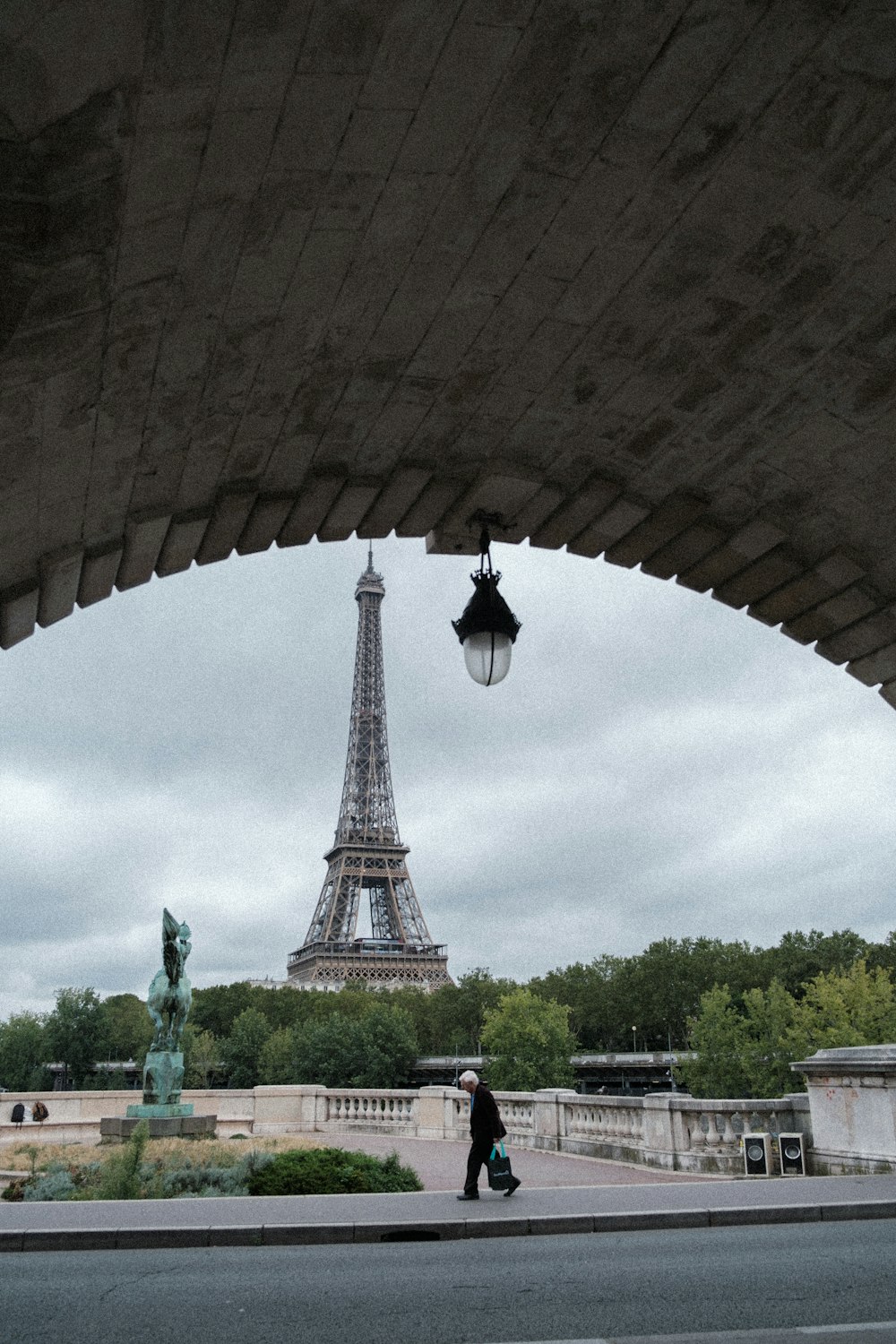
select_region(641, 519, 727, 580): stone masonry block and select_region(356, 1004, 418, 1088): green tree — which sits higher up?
select_region(641, 519, 727, 580): stone masonry block

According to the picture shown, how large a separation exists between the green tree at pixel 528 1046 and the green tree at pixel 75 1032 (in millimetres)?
27041

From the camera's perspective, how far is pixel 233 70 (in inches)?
130

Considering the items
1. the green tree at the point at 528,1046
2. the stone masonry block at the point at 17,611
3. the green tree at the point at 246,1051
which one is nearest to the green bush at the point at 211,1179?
the stone masonry block at the point at 17,611

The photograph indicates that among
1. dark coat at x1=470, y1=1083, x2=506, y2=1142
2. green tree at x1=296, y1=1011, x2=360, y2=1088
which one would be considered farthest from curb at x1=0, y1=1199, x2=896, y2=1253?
green tree at x1=296, y1=1011, x2=360, y2=1088

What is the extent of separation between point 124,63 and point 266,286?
56.7 inches

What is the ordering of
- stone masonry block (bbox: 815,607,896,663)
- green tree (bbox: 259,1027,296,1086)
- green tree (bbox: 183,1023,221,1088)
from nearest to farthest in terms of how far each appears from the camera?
1. stone masonry block (bbox: 815,607,896,663)
2. green tree (bbox: 259,1027,296,1086)
3. green tree (bbox: 183,1023,221,1088)

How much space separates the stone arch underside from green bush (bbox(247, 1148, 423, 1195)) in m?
9.08

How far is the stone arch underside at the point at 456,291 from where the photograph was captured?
334cm

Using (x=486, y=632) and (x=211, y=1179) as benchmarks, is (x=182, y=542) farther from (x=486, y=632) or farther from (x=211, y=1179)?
(x=211, y=1179)

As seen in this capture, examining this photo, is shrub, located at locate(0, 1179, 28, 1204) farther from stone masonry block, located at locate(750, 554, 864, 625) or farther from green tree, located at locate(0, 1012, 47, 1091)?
green tree, located at locate(0, 1012, 47, 1091)

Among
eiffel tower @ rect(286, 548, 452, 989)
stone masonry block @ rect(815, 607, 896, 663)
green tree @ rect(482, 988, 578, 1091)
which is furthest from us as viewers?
eiffel tower @ rect(286, 548, 452, 989)

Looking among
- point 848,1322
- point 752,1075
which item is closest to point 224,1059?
point 752,1075

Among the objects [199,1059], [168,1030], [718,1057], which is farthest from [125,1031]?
[168,1030]

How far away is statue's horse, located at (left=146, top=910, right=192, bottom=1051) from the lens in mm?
22297
